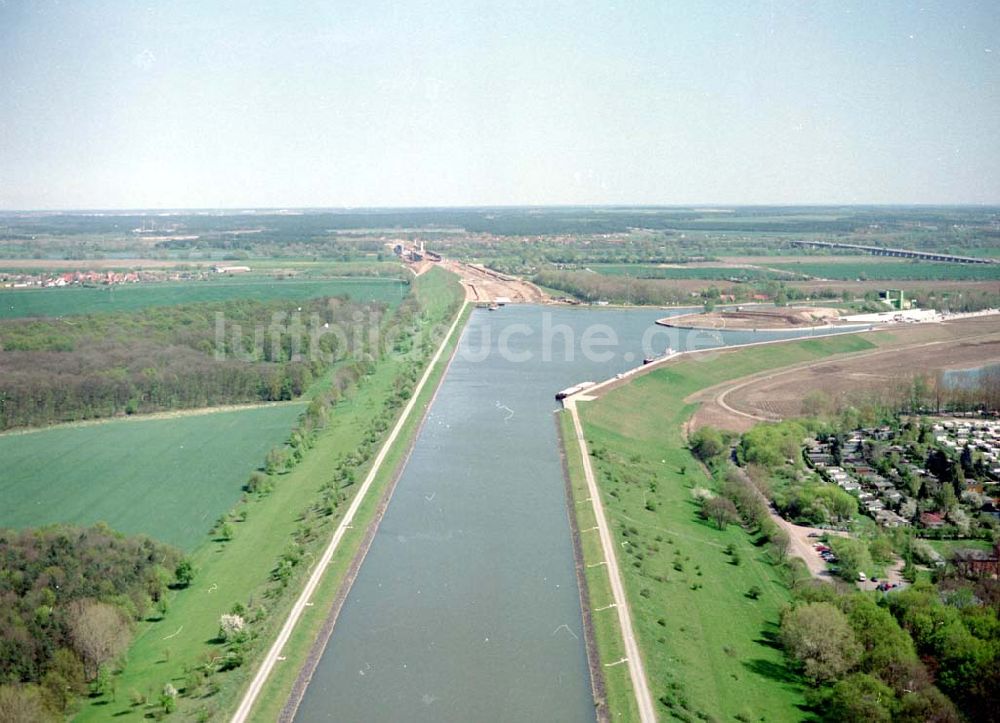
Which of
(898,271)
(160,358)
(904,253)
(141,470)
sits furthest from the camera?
(904,253)

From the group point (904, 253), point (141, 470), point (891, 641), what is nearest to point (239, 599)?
point (141, 470)

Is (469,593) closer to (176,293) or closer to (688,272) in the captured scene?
(176,293)

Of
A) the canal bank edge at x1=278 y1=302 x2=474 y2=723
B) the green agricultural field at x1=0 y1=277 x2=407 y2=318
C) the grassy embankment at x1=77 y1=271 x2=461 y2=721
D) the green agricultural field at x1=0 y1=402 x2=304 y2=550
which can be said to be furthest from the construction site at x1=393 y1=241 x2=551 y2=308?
the grassy embankment at x1=77 y1=271 x2=461 y2=721

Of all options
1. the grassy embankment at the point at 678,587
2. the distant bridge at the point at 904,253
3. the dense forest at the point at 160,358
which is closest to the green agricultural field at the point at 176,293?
the dense forest at the point at 160,358

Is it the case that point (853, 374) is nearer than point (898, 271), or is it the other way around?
point (853, 374)

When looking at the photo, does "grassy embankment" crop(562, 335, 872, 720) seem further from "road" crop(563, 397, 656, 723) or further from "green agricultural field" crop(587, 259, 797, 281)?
"green agricultural field" crop(587, 259, 797, 281)

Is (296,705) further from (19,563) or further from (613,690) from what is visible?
(19,563)

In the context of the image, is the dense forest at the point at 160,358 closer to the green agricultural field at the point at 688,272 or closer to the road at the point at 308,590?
the road at the point at 308,590

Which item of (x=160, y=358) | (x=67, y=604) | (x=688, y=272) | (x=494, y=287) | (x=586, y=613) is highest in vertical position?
(x=688, y=272)
